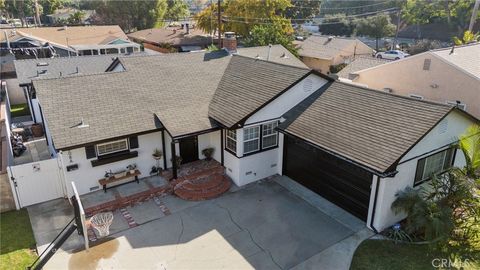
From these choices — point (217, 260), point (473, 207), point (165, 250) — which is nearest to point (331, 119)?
point (473, 207)

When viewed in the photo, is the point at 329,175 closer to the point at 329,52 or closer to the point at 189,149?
the point at 189,149

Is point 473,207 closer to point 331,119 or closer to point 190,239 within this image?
point 331,119

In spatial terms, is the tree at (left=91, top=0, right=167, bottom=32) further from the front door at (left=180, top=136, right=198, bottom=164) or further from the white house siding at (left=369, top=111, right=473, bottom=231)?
the white house siding at (left=369, top=111, right=473, bottom=231)

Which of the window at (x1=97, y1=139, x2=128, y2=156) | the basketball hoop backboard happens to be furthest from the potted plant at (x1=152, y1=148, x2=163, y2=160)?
the basketball hoop backboard

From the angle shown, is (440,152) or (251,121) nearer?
(440,152)

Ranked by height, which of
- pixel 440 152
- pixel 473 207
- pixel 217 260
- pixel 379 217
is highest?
pixel 440 152
